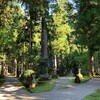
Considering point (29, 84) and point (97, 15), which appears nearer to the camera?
point (29, 84)

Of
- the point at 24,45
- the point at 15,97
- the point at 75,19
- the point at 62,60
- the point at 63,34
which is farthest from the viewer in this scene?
the point at 62,60

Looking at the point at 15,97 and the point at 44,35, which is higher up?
the point at 44,35

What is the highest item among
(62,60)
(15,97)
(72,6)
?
(72,6)

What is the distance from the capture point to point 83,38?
28.5 m

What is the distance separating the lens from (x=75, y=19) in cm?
2648

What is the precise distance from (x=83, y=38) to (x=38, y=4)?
9.29 m

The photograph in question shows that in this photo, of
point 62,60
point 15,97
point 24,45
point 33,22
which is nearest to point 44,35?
point 33,22

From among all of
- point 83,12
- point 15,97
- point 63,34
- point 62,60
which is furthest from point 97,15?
point 62,60

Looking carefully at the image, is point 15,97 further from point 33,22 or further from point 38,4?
point 33,22

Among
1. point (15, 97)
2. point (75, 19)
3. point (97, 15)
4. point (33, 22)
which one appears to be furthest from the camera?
point (75, 19)

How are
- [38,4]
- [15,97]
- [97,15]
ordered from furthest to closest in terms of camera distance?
[97,15] → [38,4] → [15,97]

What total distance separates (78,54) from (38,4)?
30.6 meters

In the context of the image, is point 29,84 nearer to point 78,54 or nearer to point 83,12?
point 83,12

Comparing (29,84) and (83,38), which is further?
(83,38)
